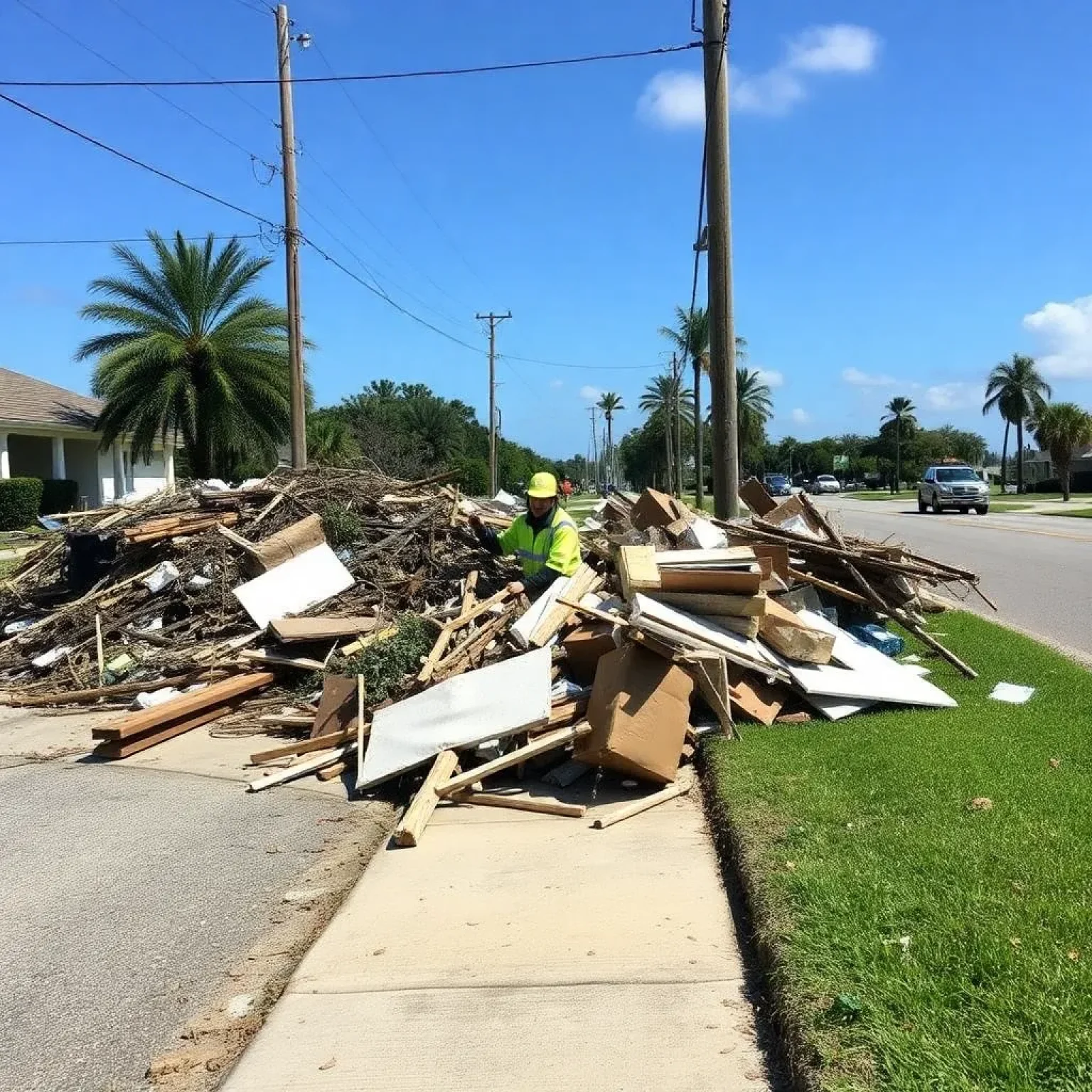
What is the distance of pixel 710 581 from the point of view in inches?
279

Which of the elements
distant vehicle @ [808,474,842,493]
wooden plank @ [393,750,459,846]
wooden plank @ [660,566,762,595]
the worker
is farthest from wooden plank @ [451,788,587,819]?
distant vehicle @ [808,474,842,493]

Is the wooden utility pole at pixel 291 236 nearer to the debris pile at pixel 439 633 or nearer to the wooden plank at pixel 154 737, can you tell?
the debris pile at pixel 439 633

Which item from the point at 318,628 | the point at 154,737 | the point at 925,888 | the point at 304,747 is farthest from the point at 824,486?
the point at 925,888

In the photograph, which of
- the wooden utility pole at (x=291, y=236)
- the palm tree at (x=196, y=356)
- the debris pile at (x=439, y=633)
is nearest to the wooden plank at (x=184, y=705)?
the debris pile at (x=439, y=633)

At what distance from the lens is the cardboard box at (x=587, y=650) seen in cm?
724

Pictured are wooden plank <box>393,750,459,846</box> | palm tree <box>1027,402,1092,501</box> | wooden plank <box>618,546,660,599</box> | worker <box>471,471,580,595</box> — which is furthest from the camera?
palm tree <box>1027,402,1092,501</box>

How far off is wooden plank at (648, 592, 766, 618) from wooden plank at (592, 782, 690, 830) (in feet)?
5.02

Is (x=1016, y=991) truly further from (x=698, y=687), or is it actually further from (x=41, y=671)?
(x=41, y=671)

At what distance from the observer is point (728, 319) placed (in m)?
11.2

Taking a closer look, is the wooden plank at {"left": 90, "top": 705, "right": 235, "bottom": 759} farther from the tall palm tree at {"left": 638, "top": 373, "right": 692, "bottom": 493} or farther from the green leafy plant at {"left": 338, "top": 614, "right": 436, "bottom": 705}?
the tall palm tree at {"left": 638, "top": 373, "right": 692, "bottom": 493}

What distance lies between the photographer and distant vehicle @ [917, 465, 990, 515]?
3850cm

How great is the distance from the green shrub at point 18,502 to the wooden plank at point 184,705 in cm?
2493

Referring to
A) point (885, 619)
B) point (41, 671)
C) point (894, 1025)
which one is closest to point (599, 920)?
point (894, 1025)

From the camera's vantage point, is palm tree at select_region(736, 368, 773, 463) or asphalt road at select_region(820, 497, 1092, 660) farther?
palm tree at select_region(736, 368, 773, 463)
